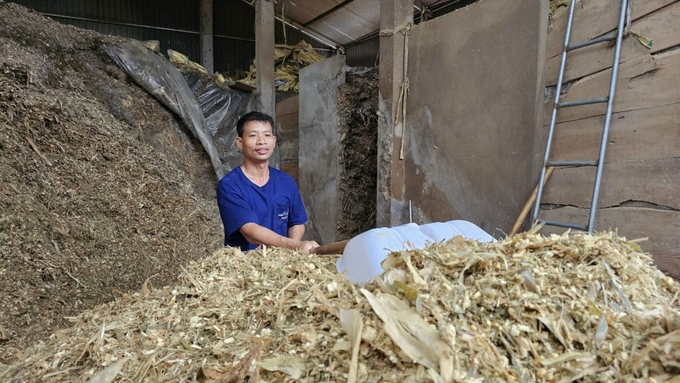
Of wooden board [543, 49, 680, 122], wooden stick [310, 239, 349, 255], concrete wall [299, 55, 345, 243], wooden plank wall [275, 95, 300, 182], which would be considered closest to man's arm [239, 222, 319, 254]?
wooden stick [310, 239, 349, 255]

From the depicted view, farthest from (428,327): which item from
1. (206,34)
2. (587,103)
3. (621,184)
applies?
(206,34)

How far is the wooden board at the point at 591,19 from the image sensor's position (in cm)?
234

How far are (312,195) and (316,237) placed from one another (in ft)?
1.89

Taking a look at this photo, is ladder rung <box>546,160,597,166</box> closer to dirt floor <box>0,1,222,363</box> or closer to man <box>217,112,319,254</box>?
man <box>217,112,319,254</box>

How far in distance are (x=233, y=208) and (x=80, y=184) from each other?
2.24 meters

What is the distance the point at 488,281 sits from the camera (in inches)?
37.0

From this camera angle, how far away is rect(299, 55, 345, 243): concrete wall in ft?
17.1

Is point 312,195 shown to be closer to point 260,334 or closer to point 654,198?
point 654,198

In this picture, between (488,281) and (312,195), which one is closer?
(488,281)

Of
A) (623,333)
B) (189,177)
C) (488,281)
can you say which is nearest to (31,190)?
(189,177)

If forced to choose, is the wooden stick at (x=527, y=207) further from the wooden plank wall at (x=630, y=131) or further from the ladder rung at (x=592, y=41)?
the ladder rung at (x=592, y=41)

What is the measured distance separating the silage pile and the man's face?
4.24 feet

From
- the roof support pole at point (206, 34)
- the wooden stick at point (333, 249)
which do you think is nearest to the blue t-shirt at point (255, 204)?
the wooden stick at point (333, 249)

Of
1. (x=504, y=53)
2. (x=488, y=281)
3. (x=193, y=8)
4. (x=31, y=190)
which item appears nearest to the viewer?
(x=488, y=281)
